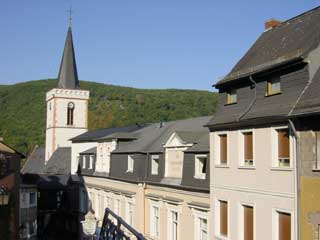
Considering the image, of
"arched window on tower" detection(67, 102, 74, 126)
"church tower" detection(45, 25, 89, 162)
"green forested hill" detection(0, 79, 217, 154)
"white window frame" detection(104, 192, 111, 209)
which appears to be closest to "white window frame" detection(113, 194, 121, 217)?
"white window frame" detection(104, 192, 111, 209)

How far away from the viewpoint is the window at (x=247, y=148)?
16547 mm

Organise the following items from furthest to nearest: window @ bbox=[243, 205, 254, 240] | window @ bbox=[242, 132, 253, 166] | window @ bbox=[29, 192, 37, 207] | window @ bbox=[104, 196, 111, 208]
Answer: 1. window @ bbox=[29, 192, 37, 207]
2. window @ bbox=[104, 196, 111, 208]
3. window @ bbox=[242, 132, 253, 166]
4. window @ bbox=[243, 205, 254, 240]

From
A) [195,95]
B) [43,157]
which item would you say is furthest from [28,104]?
[43,157]

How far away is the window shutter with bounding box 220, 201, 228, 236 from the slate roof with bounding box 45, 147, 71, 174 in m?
30.7

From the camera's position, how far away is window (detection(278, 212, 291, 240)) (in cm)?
1426

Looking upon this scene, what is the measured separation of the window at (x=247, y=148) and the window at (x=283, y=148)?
162cm

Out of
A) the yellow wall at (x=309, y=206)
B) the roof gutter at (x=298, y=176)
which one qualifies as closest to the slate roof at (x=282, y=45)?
the roof gutter at (x=298, y=176)

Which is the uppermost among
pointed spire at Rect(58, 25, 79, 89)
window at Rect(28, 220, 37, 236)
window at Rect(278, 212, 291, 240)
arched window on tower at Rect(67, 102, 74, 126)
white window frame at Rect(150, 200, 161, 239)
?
pointed spire at Rect(58, 25, 79, 89)

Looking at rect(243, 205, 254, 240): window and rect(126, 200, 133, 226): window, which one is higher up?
rect(243, 205, 254, 240): window

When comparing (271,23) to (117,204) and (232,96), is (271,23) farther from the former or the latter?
(117,204)

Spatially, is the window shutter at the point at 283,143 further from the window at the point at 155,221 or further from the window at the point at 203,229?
the window at the point at 155,221

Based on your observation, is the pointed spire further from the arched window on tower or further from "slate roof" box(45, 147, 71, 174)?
"slate roof" box(45, 147, 71, 174)

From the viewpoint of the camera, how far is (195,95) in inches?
4609

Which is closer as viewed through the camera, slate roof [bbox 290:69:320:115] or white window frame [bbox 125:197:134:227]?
slate roof [bbox 290:69:320:115]
